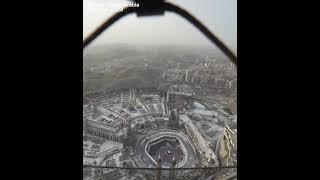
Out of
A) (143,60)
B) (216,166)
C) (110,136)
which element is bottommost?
(216,166)
